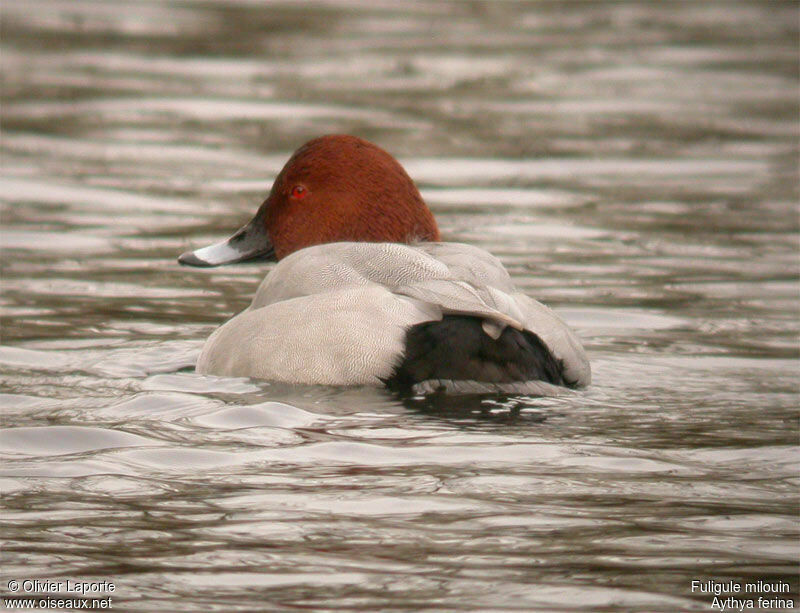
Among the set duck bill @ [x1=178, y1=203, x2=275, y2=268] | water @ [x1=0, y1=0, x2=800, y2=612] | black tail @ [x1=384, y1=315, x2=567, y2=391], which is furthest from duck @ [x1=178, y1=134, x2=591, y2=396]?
duck bill @ [x1=178, y1=203, x2=275, y2=268]

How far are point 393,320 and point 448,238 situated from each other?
404 cm

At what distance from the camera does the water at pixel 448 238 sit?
4199mm

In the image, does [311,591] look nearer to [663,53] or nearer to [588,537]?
[588,537]

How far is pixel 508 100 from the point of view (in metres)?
14.0

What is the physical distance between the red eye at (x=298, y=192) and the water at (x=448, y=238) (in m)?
0.81

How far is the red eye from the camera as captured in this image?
6.88 m

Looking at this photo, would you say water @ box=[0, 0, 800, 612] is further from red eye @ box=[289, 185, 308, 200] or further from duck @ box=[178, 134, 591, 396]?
red eye @ box=[289, 185, 308, 200]

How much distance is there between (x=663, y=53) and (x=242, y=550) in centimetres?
1281

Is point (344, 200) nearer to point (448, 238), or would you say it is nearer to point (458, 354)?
point (458, 354)

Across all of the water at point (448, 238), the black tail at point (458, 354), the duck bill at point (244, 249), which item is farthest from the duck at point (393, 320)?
the duck bill at point (244, 249)

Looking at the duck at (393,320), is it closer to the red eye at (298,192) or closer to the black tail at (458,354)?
the black tail at (458,354)

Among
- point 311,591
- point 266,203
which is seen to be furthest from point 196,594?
point 266,203

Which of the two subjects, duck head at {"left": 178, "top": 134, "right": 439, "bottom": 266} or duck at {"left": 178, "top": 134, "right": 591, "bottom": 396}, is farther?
duck head at {"left": 178, "top": 134, "right": 439, "bottom": 266}

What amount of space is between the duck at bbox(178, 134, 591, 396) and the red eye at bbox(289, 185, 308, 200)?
0.19m
